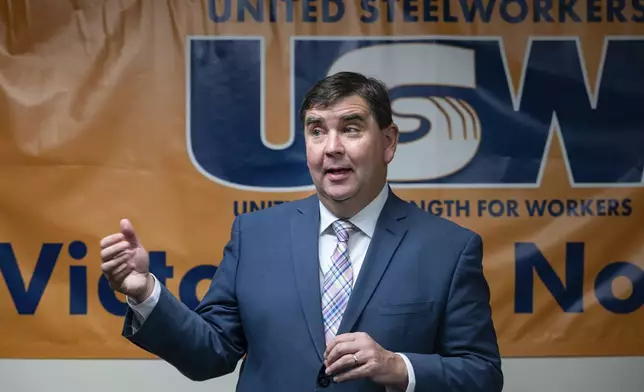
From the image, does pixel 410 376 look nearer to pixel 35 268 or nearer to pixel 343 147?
→ pixel 343 147

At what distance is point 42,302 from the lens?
2686 mm

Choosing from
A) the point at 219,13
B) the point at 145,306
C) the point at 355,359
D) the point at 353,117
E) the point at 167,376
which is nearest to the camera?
the point at 355,359

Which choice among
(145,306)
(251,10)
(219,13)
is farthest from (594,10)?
(145,306)

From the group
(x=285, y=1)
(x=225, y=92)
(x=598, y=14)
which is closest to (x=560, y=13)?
(x=598, y=14)

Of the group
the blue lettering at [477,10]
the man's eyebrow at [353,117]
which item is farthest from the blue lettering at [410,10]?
the man's eyebrow at [353,117]

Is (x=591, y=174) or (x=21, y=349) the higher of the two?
(x=591, y=174)

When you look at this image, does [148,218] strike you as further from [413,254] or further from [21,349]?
[413,254]

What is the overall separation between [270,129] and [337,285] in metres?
1.18

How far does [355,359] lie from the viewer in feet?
4.43

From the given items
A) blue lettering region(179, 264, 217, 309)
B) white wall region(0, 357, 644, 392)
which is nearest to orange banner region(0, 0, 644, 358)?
blue lettering region(179, 264, 217, 309)

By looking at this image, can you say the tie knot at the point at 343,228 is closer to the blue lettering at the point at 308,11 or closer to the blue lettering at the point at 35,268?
the blue lettering at the point at 308,11

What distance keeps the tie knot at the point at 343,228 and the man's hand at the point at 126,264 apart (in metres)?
0.40

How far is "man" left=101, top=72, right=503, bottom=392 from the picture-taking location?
1.49 m

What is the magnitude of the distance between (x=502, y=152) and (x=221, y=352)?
1.44 meters
